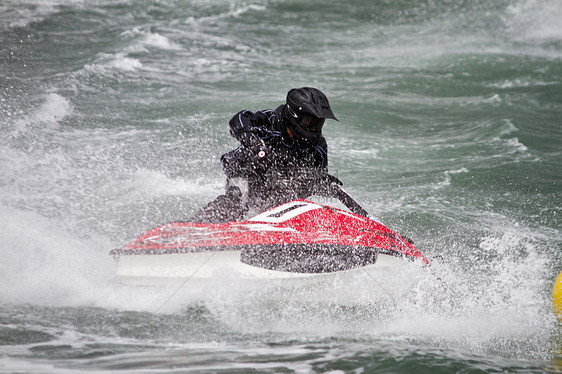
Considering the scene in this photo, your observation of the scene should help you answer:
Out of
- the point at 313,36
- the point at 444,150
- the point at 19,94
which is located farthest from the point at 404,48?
the point at 19,94

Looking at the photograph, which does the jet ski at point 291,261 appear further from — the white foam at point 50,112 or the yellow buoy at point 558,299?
the white foam at point 50,112

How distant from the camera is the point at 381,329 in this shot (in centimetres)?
457

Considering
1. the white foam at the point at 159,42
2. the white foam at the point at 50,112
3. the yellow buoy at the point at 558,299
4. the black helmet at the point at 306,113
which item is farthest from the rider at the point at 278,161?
the white foam at the point at 159,42

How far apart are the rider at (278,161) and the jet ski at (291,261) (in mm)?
402

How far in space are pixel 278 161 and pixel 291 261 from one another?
1.00 metres

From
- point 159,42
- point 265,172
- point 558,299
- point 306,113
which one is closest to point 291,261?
point 265,172

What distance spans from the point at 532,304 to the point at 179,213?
147 inches

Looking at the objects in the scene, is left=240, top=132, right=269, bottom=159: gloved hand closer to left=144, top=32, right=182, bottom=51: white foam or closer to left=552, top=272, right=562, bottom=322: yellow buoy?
left=552, top=272, right=562, bottom=322: yellow buoy

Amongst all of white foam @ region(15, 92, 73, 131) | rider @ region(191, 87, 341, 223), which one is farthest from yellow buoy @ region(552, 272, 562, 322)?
white foam @ region(15, 92, 73, 131)

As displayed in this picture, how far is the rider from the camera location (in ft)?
17.0

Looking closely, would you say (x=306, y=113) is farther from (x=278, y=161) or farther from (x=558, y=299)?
(x=558, y=299)

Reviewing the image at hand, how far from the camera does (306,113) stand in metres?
5.11

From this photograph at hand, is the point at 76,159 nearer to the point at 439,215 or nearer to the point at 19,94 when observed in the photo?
the point at 19,94

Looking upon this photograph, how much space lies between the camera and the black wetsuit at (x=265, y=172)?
206 inches
